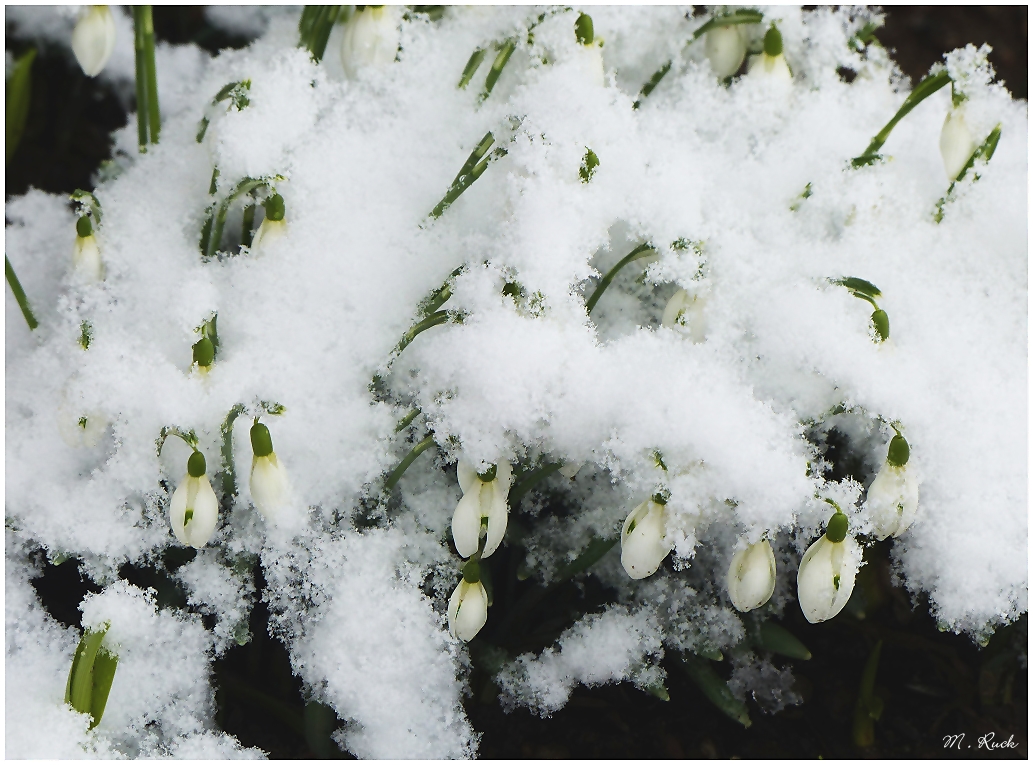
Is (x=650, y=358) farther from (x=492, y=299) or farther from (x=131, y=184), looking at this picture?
(x=131, y=184)

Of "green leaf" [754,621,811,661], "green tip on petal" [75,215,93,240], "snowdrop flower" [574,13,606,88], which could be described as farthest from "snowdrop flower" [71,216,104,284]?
"green leaf" [754,621,811,661]

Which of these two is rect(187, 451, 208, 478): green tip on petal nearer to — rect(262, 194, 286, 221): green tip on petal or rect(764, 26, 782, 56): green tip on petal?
rect(262, 194, 286, 221): green tip on petal

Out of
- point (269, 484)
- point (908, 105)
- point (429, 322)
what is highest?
point (908, 105)

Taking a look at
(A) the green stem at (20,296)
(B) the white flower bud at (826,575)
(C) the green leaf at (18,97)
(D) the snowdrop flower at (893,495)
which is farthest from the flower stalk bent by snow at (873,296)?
(C) the green leaf at (18,97)

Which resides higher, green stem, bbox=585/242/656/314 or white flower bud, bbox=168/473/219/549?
green stem, bbox=585/242/656/314

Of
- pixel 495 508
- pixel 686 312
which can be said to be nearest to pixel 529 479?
pixel 495 508

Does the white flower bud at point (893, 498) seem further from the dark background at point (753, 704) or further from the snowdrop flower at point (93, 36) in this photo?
the snowdrop flower at point (93, 36)

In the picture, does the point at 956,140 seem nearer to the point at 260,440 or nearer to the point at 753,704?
the point at 753,704
